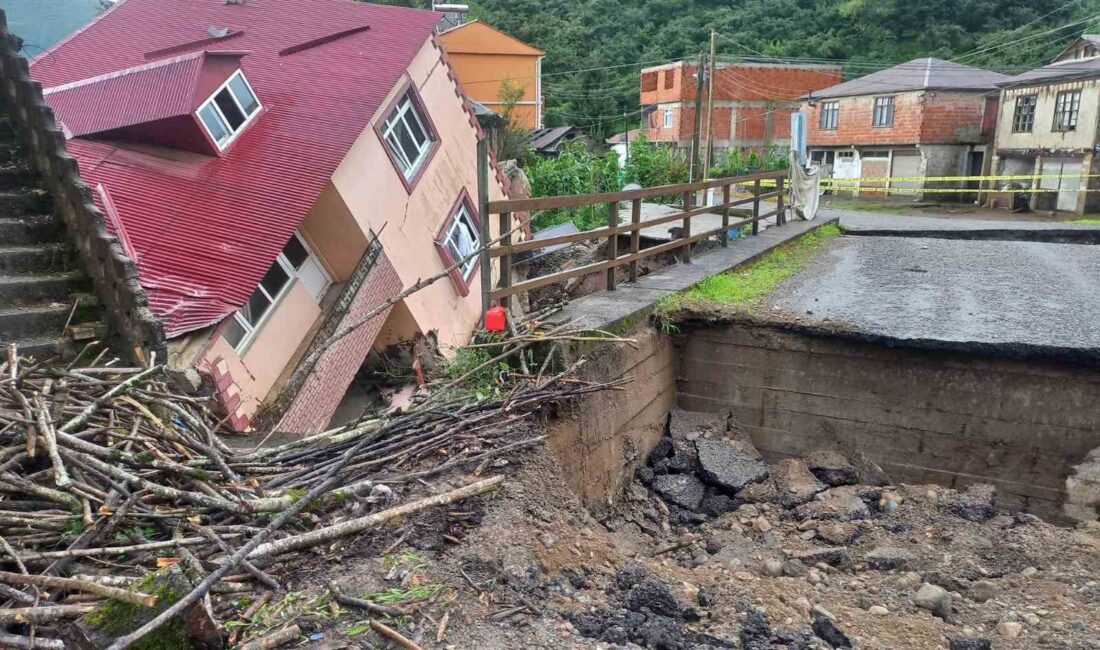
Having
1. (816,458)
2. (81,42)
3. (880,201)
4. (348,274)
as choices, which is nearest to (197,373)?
(348,274)

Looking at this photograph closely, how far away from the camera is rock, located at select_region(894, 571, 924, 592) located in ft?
13.9

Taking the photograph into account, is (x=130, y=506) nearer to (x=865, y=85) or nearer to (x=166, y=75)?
(x=166, y=75)

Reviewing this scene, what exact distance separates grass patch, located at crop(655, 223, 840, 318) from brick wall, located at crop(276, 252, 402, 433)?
5.89 metres

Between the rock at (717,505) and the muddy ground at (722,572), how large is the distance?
0.01m

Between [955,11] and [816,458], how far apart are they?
52887 mm

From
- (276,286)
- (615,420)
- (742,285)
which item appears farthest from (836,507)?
(276,286)

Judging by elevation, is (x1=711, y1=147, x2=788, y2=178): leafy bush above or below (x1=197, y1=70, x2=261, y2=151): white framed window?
below

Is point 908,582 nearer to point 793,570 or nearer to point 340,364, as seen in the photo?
point 793,570

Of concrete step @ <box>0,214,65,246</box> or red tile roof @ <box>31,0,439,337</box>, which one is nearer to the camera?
concrete step @ <box>0,214,65,246</box>

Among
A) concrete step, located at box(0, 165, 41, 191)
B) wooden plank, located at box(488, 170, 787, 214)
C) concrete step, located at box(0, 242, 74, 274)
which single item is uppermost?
concrete step, located at box(0, 165, 41, 191)

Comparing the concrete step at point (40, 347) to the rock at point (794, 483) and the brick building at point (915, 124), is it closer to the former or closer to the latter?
the rock at point (794, 483)

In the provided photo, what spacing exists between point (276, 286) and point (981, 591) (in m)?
9.94

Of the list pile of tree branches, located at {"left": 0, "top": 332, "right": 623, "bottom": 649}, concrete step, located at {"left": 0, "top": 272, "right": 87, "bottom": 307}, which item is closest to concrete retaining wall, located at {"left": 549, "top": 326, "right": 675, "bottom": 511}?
pile of tree branches, located at {"left": 0, "top": 332, "right": 623, "bottom": 649}

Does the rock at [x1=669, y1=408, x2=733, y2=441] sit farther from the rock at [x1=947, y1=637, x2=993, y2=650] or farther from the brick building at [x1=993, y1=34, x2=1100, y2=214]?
the brick building at [x1=993, y1=34, x2=1100, y2=214]
